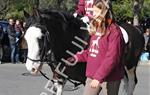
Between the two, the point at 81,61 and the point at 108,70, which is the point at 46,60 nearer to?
the point at 81,61

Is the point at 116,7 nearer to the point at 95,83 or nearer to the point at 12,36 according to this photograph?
the point at 12,36

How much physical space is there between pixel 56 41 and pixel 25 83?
6.64 m

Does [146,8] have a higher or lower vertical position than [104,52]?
lower

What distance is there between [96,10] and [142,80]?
9.36 meters

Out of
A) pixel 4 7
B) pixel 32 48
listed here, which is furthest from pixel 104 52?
pixel 4 7

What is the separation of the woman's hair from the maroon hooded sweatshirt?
58 millimetres

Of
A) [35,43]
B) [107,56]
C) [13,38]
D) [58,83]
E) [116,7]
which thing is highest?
[107,56]

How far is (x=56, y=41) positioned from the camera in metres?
7.15

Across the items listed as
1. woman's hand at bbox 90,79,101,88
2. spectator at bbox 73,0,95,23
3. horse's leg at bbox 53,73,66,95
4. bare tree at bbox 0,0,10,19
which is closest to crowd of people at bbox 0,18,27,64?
spectator at bbox 73,0,95,23

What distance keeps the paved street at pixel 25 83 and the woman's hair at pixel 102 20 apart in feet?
12.3

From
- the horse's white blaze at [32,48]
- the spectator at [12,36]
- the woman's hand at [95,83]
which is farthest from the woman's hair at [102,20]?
the spectator at [12,36]

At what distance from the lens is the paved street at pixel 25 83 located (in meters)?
11.9

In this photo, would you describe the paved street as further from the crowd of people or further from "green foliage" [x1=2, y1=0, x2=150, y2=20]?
"green foliage" [x1=2, y1=0, x2=150, y2=20]

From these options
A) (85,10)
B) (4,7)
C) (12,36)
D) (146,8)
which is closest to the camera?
(85,10)
